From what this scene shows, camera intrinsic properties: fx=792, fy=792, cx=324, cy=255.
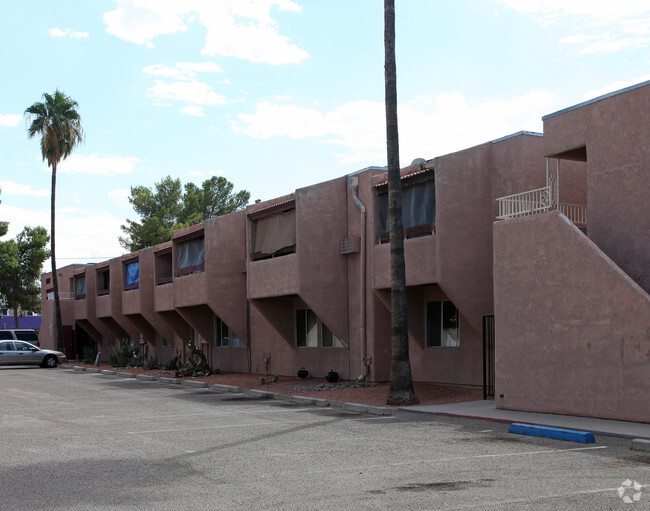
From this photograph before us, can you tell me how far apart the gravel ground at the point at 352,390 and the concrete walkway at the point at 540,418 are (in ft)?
3.54

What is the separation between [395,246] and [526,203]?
3337mm

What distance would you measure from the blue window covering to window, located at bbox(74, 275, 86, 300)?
8.63 m

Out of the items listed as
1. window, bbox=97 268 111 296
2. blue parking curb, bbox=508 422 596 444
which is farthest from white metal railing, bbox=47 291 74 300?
blue parking curb, bbox=508 422 596 444

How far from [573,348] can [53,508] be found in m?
10.3

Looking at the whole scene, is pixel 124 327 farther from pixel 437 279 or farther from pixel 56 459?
pixel 56 459

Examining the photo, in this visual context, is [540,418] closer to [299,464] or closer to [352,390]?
[299,464]

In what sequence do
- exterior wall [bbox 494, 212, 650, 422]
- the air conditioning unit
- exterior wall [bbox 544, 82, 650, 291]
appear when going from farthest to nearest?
the air conditioning unit, exterior wall [bbox 544, 82, 650, 291], exterior wall [bbox 494, 212, 650, 422]

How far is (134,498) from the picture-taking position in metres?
8.00

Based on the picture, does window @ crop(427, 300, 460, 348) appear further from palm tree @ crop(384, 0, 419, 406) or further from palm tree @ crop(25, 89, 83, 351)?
palm tree @ crop(25, 89, 83, 351)

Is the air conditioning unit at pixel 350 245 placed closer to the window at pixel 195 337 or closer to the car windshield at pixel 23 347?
the window at pixel 195 337

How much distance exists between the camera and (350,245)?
79.8 ft

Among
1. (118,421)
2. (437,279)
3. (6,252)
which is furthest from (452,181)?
(6,252)

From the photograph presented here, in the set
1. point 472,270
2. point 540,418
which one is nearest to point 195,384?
point 472,270

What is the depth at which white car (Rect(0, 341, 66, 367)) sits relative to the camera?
136 ft
